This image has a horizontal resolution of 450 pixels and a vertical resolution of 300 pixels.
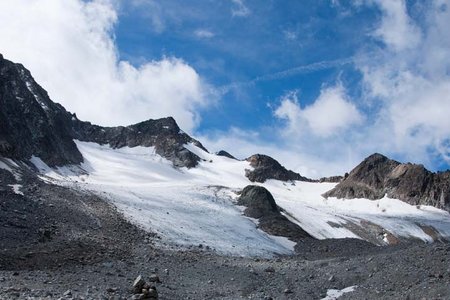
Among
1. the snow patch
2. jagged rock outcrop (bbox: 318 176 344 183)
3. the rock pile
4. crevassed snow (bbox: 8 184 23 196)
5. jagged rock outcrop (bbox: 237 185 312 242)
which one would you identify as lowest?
the rock pile

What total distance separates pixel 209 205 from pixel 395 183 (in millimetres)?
102624

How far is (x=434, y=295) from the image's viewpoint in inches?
635

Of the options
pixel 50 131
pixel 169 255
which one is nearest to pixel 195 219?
pixel 169 255

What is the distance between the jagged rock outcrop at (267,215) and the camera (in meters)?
51.6

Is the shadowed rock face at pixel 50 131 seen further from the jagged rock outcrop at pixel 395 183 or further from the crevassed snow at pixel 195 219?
the jagged rock outcrop at pixel 395 183

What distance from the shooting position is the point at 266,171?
169750 mm

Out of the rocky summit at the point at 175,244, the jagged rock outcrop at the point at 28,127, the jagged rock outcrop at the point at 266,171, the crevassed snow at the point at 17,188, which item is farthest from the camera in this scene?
the jagged rock outcrop at the point at 266,171

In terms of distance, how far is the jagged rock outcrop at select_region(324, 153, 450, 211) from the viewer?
138 metres

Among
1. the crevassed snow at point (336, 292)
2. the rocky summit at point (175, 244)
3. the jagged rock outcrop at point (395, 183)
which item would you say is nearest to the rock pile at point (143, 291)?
the rocky summit at point (175, 244)

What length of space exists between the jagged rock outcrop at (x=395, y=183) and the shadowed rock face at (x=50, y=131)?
49.2 m

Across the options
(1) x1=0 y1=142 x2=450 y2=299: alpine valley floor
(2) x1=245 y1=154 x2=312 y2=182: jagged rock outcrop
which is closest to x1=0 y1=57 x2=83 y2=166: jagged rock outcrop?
(1) x1=0 y1=142 x2=450 y2=299: alpine valley floor

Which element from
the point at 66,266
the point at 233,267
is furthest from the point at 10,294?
the point at 233,267

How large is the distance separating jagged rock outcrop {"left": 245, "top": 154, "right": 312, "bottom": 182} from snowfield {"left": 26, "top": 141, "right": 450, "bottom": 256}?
3.10m

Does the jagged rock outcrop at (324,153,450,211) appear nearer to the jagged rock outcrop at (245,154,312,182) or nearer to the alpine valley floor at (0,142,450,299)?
the jagged rock outcrop at (245,154,312,182)
